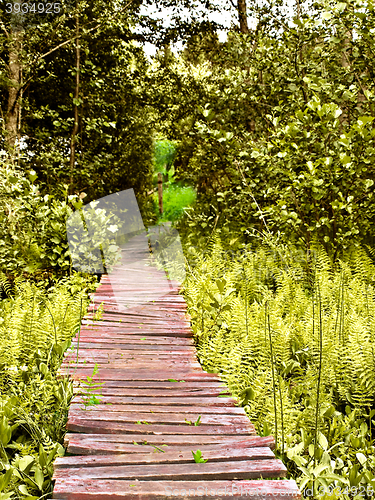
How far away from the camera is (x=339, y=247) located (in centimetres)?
620

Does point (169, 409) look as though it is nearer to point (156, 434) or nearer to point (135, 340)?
point (156, 434)

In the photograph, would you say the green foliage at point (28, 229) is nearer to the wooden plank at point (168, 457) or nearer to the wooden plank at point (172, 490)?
the wooden plank at point (168, 457)

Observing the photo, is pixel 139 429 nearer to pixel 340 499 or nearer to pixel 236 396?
pixel 236 396

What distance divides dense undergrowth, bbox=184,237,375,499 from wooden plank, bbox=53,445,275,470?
0.22 metres

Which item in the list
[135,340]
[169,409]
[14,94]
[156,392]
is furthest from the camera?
[14,94]

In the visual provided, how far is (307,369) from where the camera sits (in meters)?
3.68

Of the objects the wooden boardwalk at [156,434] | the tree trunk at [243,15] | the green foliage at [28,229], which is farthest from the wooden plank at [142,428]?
the tree trunk at [243,15]

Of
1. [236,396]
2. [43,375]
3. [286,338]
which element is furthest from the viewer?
[286,338]

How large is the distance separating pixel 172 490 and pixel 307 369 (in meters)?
2.04

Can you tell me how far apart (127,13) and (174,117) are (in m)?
3.50

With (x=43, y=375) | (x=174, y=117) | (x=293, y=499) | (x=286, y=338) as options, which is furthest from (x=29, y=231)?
(x=174, y=117)

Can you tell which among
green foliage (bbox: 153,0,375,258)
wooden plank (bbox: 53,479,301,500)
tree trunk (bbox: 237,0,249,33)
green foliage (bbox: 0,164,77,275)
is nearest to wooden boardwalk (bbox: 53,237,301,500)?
wooden plank (bbox: 53,479,301,500)

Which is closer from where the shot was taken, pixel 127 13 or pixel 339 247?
pixel 339 247

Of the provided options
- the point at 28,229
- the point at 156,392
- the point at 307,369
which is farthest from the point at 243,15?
the point at 156,392
